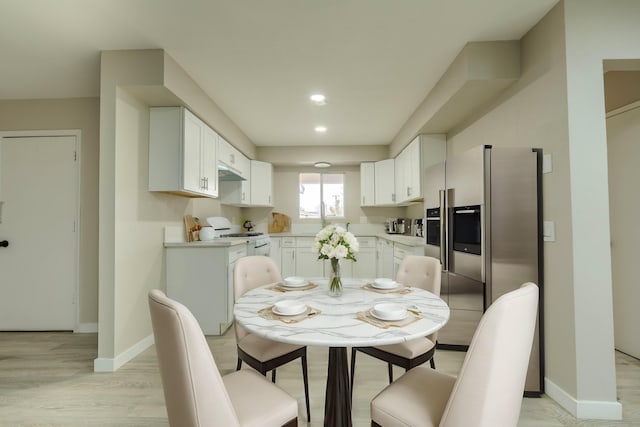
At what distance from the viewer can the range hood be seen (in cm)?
371

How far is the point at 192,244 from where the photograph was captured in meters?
2.97

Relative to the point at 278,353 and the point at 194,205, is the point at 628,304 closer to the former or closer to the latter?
the point at 278,353

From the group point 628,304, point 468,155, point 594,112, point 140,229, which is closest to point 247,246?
point 140,229

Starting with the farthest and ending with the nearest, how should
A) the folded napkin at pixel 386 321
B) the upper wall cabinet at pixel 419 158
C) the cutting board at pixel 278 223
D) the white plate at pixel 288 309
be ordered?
the cutting board at pixel 278 223 → the upper wall cabinet at pixel 419 158 → the white plate at pixel 288 309 → the folded napkin at pixel 386 321

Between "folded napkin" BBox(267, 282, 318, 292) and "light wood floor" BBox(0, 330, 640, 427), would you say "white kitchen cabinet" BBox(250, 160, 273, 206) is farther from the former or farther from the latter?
A: "folded napkin" BBox(267, 282, 318, 292)

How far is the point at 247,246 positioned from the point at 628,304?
378cm

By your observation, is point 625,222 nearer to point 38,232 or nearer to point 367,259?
point 367,259

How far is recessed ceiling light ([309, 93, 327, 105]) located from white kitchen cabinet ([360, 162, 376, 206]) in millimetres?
2121

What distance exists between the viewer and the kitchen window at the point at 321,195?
5816 millimetres

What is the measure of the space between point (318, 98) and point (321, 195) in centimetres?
279

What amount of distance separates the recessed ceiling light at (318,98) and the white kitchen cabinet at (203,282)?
1.83 meters

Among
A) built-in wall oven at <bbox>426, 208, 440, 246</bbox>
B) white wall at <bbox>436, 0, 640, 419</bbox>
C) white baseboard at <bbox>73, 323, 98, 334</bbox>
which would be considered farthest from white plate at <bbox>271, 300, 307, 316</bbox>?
white baseboard at <bbox>73, 323, 98, 334</bbox>

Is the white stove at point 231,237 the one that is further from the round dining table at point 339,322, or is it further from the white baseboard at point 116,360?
the round dining table at point 339,322

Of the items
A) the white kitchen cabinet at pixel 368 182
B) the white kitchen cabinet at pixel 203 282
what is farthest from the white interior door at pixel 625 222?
the white kitchen cabinet at pixel 203 282
